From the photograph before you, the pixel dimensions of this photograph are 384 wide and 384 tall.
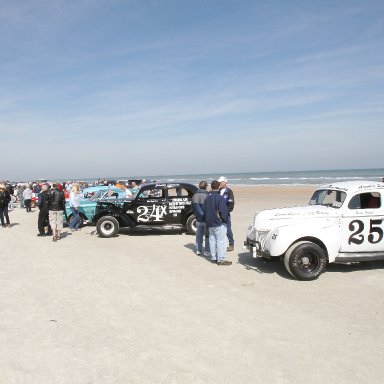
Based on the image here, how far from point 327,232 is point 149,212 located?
6.36m

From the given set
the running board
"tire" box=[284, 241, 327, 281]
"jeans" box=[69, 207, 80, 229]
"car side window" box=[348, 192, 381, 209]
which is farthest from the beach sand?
"jeans" box=[69, 207, 80, 229]

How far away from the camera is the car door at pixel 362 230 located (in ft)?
23.4

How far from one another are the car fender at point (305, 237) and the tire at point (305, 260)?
126 millimetres

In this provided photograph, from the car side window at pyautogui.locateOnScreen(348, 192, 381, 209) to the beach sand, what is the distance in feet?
4.27

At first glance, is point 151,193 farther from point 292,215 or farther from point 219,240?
point 292,215

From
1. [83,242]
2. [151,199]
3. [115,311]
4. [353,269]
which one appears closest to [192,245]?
[151,199]

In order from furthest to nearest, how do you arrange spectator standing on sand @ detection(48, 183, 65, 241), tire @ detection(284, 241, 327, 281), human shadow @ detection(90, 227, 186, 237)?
1. human shadow @ detection(90, 227, 186, 237)
2. spectator standing on sand @ detection(48, 183, 65, 241)
3. tire @ detection(284, 241, 327, 281)

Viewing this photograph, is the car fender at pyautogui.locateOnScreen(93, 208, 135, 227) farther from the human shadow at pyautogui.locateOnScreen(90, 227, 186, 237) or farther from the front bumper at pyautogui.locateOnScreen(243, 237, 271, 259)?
the front bumper at pyautogui.locateOnScreen(243, 237, 271, 259)

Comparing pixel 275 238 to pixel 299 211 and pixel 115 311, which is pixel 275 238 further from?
pixel 115 311

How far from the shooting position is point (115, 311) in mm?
5359

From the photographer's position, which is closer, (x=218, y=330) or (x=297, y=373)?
(x=297, y=373)

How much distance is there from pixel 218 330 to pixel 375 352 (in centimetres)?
178

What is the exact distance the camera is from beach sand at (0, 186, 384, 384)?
371 centimetres

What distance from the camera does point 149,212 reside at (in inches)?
471
